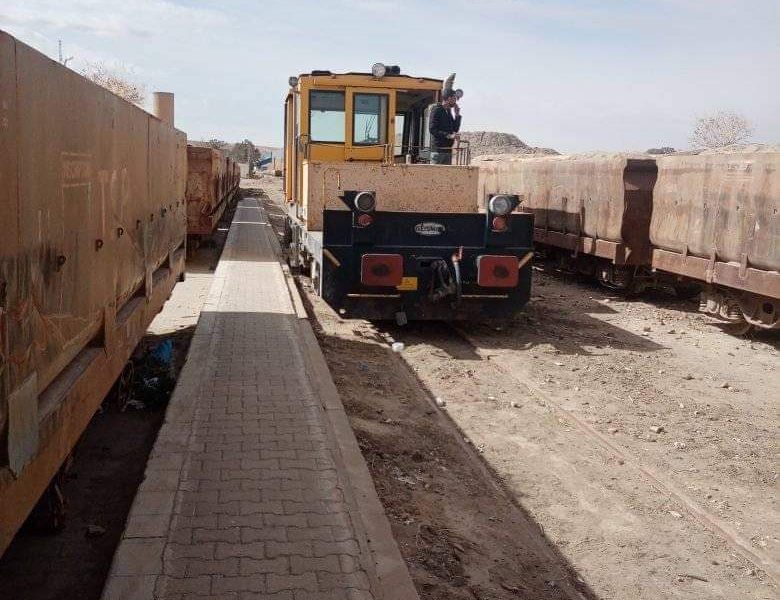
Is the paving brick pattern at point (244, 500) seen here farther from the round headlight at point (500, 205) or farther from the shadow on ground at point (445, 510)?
the round headlight at point (500, 205)

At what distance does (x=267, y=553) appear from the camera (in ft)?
11.8

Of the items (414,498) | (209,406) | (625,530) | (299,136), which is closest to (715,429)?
(625,530)

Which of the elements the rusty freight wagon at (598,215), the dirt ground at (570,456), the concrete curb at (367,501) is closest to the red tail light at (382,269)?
the dirt ground at (570,456)

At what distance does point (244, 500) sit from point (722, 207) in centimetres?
823

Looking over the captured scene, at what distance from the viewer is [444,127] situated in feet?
33.8

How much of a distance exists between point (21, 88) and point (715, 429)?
18.3ft

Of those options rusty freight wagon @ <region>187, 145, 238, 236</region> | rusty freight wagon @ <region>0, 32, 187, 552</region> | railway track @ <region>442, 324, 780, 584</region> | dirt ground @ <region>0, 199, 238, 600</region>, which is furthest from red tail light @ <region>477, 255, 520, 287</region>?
rusty freight wagon @ <region>187, 145, 238, 236</region>

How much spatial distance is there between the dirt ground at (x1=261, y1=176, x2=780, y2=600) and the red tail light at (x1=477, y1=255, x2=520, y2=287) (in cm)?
77

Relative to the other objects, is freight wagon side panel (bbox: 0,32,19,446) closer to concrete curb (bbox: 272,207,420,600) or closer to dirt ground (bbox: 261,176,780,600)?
concrete curb (bbox: 272,207,420,600)

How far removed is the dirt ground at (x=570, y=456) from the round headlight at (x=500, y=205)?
5.13 ft

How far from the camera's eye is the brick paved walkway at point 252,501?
3359 mm

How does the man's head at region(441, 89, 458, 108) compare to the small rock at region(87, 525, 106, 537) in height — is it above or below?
above

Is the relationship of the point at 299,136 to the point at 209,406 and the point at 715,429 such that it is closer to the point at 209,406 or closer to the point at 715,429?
the point at 209,406

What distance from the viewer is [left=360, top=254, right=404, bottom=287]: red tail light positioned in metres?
8.55
